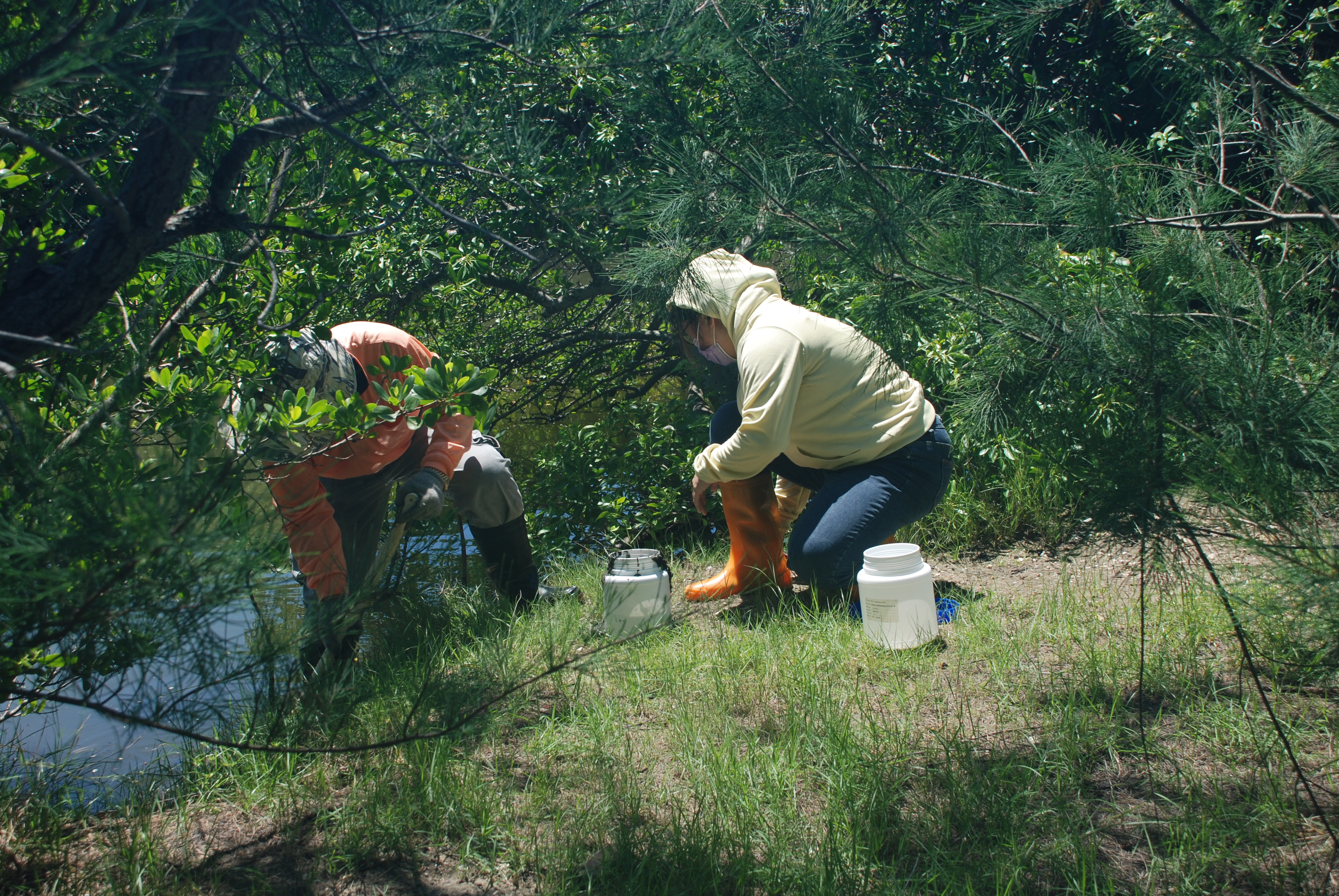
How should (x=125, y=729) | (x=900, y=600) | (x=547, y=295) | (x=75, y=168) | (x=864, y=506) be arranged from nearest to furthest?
(x=75, y=168) → (x=125, y=729) → (x=900, y=600) → (x=864, y=506) → (x=547, y=295)

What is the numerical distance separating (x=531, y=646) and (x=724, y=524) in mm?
1992

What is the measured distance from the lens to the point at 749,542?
3645mm

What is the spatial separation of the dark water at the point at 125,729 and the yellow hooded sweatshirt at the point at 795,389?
1613 millimetres

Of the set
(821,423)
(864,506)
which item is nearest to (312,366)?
(821,423)

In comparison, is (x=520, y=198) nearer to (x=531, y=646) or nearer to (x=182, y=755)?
(x=531, y=646)

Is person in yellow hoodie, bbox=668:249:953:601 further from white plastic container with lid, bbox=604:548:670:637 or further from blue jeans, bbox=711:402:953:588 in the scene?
white plastic container with lid, bbox=604:548:670:637

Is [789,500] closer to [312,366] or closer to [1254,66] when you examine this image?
[312,366]

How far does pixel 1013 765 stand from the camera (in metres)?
2.08

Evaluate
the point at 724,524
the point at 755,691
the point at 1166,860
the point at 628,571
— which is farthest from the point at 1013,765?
the point at 724,524

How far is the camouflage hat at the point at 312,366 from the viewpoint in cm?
235

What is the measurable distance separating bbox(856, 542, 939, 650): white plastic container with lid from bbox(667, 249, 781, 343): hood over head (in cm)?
100

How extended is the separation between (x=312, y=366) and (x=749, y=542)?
178 cm

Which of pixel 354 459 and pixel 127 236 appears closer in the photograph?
pixel 127 236

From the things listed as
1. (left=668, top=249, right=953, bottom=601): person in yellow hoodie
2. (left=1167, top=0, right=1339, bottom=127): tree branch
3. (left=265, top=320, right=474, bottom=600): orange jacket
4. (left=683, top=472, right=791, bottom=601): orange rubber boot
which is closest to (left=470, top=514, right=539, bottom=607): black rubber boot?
(left=265, top=320, right=474, bottom=600): orange jacket
